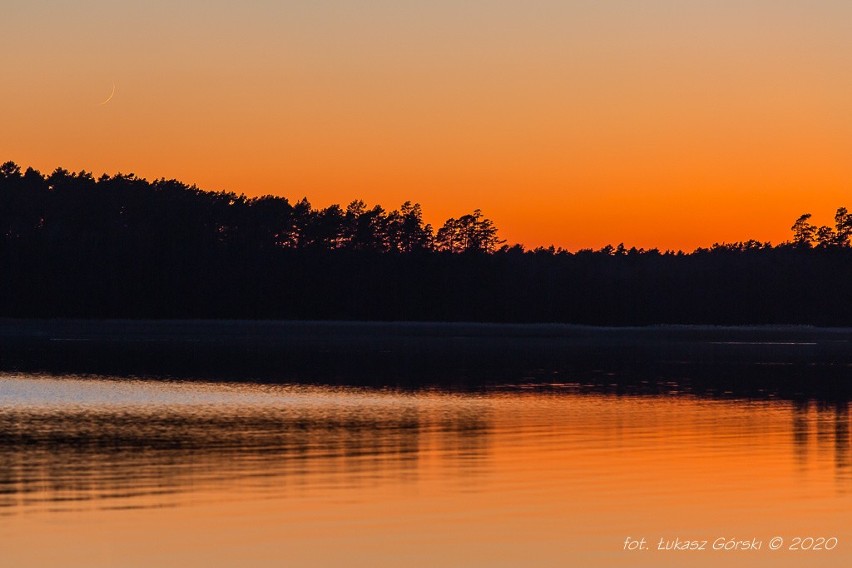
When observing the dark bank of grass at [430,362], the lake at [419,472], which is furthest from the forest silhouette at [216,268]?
the lake at [419,472]

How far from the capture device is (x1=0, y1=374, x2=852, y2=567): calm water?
70.1 feet

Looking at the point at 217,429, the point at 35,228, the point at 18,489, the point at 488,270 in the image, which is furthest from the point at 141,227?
the point at 18,489

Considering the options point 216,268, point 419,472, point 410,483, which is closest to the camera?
point 410,483

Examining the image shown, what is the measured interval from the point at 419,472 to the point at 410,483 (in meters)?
1.77

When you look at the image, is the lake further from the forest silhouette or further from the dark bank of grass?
the forest silhouette

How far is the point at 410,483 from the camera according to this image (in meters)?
28.3

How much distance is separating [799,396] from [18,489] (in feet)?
121

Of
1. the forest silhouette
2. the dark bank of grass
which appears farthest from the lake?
the forest silhouette

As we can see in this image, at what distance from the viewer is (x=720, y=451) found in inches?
1383

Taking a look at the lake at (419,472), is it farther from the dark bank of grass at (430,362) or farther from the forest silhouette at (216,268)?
the forest silhouette at (216,268)

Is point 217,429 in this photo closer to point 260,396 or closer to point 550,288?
point 260,396

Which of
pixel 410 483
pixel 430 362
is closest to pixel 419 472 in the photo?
pixel 410 483

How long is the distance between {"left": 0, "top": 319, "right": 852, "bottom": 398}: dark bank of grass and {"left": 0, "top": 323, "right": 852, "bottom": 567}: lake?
4.32ft

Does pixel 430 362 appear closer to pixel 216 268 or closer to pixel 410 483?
pixel 410 483
